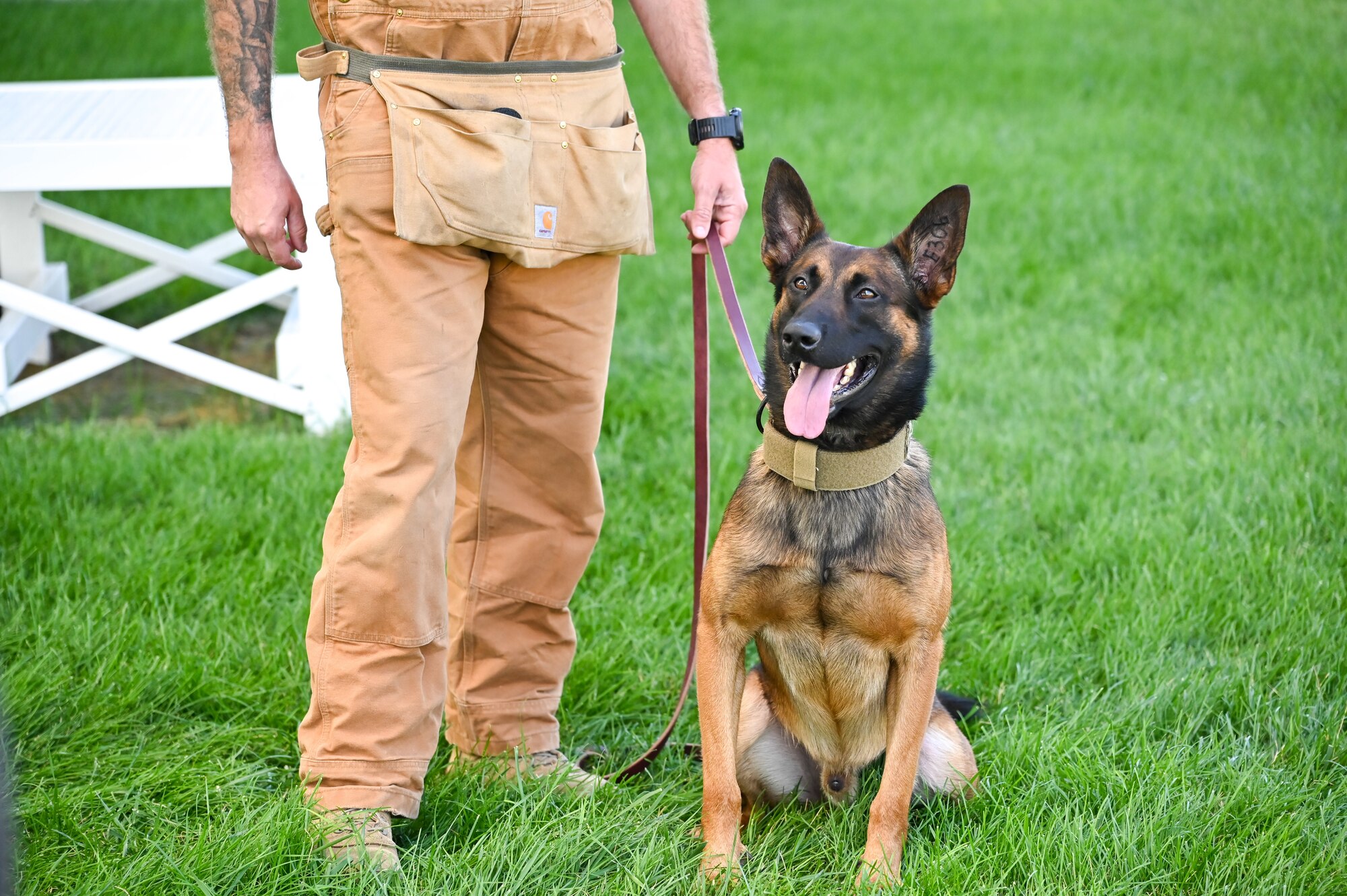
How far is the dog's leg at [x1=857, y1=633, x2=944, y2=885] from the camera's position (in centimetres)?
260

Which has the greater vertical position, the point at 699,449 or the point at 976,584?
the point at 699,449

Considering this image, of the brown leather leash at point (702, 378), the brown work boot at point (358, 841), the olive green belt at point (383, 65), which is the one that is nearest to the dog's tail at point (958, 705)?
the brown leather leash at point (702, 378)

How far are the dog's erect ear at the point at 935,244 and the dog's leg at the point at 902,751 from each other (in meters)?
0.81

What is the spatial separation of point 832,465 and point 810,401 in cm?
15

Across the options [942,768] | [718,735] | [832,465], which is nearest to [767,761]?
[718,735]

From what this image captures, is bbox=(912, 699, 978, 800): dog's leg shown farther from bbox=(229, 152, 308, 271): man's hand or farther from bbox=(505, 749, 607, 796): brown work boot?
bbox=(229, 152, 308, 271): man's hand

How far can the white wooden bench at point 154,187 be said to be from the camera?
15.6 ft

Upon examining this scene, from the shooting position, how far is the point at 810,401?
8.58 ft

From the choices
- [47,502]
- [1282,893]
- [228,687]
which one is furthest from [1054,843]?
[47,502]

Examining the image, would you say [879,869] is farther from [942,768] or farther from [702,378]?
[702,378]

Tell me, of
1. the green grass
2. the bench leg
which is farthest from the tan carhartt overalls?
the bench leg

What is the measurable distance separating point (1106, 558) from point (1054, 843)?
5.21 feet

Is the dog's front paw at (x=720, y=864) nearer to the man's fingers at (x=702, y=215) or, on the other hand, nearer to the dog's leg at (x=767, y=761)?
the dog's leg at (x=767, y=761)

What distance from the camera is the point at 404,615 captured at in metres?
2.56
